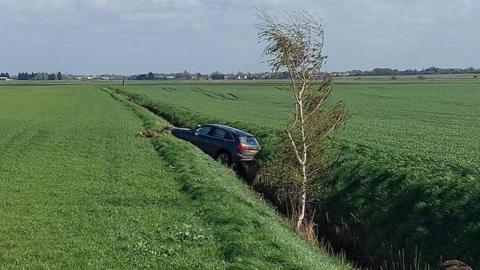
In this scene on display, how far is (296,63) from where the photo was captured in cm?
1516

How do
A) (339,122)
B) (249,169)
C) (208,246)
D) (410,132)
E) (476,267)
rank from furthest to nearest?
(410,132)
(249,169)
(339,122)
(476,267)
(208,246)

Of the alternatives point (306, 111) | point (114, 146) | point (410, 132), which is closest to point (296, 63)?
point (306, 111)

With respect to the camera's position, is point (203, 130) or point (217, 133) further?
point (203, 130)

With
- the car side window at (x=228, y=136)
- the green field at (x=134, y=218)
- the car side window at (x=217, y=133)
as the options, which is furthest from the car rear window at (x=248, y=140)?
the green field at (x=134, y=218)

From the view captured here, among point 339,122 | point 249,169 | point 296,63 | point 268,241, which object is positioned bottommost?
point 249,169

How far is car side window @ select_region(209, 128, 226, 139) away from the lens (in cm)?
2657

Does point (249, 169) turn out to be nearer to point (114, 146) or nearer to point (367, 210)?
point (114, 146)

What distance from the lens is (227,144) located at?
25.8m

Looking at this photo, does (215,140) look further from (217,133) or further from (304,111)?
(304,111)

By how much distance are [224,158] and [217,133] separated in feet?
4.64

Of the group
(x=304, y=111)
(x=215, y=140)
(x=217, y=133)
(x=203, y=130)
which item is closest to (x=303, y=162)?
(x=304, y=111)

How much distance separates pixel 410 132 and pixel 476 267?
21958mm

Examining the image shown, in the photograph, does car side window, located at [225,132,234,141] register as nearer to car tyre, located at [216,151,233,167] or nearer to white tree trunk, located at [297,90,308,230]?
car tyre, located at [216,151,233,167]

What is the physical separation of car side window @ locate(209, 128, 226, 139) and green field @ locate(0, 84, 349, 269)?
187 centimetres
